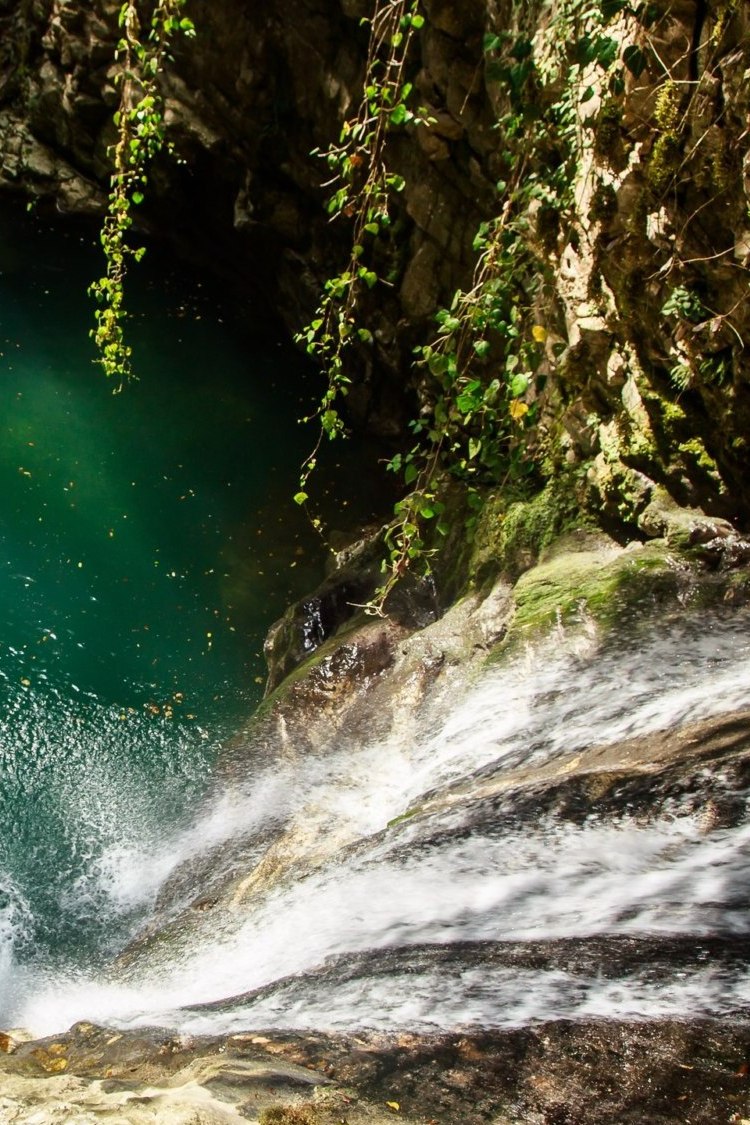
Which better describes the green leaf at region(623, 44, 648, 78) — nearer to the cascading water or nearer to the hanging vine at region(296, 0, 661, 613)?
the hanging vine at region(296, 0, 661, 613)

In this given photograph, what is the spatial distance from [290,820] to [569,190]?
296cm

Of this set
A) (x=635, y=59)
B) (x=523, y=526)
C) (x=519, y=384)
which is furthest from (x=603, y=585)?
(x=635, y=59)

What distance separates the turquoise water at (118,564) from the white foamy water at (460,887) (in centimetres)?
27

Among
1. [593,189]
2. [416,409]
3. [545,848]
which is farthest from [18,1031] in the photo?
[416,409]

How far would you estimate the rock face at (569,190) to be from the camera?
10.3 feet

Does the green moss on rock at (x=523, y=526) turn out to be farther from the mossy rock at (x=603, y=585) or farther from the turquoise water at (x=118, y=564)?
the turquoise water at (x=118, y=564)

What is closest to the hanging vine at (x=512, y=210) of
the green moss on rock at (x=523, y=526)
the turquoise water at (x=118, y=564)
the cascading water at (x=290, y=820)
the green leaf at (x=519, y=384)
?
the green leaf at (x=519, y=384)

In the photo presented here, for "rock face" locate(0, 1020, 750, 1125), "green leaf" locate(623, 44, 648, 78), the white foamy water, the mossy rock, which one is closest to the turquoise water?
the white foamy water

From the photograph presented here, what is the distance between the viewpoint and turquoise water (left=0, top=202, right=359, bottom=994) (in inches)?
167

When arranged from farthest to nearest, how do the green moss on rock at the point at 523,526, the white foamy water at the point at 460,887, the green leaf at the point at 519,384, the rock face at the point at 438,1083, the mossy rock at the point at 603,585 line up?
the green moss on rock at the point at 523,526 → the mossy rock at the point at 603,585 → the green leaf at the point at 519,384 → the white foamy water at the point at 460,887 → the rock face at the point at 438,1083

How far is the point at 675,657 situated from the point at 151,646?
10.7ft

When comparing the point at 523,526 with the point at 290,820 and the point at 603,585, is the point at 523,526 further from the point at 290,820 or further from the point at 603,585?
the point at 290,820

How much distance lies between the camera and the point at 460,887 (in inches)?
103

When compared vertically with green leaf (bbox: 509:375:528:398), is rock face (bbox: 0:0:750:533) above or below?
above
